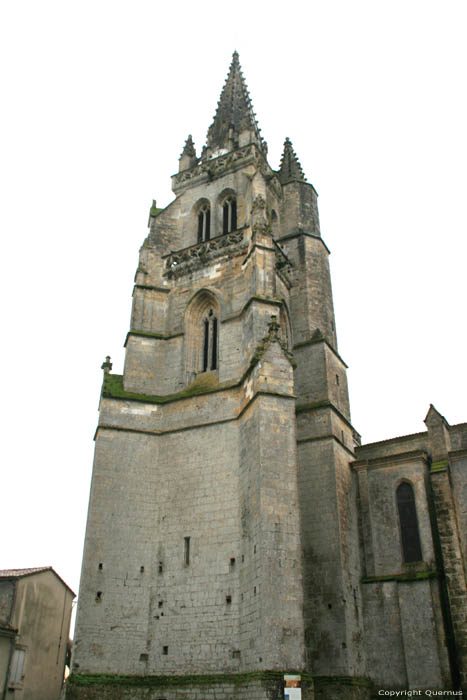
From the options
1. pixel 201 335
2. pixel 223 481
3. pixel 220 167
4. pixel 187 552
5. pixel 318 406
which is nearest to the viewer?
pixel 187 552

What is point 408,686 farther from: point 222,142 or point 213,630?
point 222,142

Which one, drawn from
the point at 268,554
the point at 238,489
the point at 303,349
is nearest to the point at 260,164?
the point at 303,349

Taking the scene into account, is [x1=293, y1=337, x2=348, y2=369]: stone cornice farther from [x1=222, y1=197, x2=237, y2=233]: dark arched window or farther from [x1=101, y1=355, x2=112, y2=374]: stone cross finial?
[x1=101, y1=355, x2=112, y2=374]: stone cross finial

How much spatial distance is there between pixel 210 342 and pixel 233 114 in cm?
1406

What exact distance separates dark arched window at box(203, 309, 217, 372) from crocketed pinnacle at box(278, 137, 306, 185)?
28.6 feet

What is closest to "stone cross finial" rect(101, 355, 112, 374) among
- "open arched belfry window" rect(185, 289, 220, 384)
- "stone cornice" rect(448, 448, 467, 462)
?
"open arched belfry window" rect(185, 289, 220, 384)

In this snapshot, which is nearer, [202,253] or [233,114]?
[202,253]

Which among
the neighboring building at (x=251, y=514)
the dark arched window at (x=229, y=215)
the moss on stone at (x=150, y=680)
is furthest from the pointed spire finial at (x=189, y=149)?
the moss on stone at (x=150, y=680)

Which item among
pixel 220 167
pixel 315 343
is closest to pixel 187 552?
pixel 315 343

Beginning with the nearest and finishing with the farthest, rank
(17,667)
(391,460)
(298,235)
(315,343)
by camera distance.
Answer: (391,460) < (17,667) < (315,343) < (298,235)

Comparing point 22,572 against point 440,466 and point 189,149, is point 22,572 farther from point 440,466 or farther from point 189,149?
point 189,149

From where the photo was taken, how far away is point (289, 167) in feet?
85.4

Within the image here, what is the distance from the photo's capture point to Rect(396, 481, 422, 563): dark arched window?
16.6 meters

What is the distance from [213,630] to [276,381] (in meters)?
6.08
